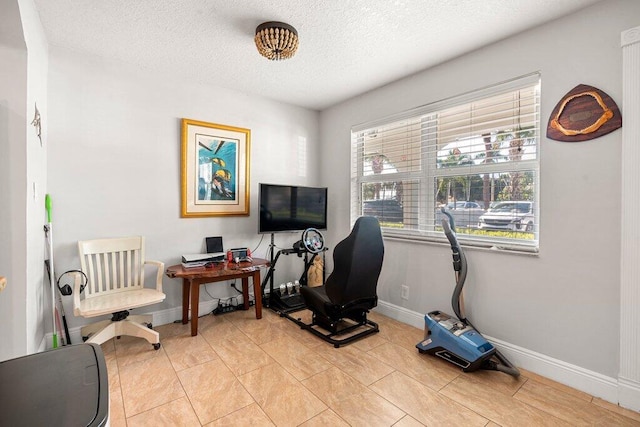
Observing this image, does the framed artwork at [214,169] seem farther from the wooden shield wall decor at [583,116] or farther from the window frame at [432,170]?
the wooden shield wall decor at [583,116]

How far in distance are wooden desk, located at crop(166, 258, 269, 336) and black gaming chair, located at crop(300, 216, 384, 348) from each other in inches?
25.7

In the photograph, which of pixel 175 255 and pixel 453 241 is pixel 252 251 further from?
pixel 453 241

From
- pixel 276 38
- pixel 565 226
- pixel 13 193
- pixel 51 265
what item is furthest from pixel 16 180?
pixel 565 226

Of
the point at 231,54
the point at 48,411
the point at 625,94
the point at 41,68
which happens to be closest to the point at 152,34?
the point at 231,54

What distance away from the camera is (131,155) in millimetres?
2822

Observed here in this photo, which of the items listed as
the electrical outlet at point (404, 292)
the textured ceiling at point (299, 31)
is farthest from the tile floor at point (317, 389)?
the textured ceiling at point (299, 31)

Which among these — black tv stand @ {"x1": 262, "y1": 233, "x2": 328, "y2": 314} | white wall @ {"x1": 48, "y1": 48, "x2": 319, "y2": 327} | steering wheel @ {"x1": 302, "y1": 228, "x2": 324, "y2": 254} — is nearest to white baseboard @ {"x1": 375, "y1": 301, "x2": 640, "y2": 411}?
steering wheel @ {"x1": 302, "y1": 228, "x2": 324, "y2": 254}

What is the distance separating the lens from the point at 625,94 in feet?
5.82

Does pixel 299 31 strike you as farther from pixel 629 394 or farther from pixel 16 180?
pixel 629 394

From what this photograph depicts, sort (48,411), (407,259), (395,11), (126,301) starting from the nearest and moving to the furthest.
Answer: (48,411) < (395,11) < (126,301) < (407,259)

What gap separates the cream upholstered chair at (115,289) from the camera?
7.68ft

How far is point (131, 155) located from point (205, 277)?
1.36 meters

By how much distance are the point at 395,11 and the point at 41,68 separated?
2.62m

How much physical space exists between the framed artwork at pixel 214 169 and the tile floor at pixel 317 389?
136 centimetres
